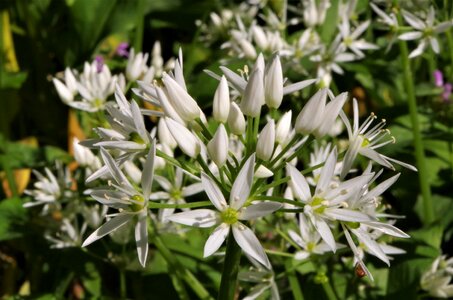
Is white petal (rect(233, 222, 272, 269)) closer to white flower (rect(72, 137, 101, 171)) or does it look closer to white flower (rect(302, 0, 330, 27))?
white flower (rect(72, 137, 101, 171))

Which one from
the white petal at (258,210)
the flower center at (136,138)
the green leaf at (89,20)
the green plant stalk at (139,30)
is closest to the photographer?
the white petal at (258,210)

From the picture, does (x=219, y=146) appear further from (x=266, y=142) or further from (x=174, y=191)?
(x=174, y=191)

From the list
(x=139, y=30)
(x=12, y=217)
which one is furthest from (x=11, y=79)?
(x=12, y=217)

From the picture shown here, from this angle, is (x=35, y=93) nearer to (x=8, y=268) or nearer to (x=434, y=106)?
(x=8, y=268)

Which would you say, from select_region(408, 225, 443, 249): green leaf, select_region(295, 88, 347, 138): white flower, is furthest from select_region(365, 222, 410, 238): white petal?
select_region(408, 225, 443, 249): green leaf

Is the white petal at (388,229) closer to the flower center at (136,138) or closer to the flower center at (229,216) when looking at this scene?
the flower center at (229,216)

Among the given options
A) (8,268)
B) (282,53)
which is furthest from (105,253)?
(282,53)

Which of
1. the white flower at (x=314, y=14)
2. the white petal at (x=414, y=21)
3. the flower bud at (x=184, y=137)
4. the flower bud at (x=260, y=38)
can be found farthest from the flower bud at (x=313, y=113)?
the white flower at (x=314, y=14)
